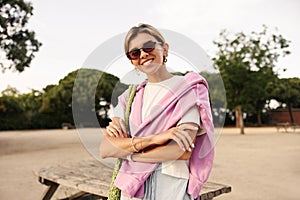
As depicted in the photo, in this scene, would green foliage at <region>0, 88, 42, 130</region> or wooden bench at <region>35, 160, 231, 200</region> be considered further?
green foliage at <region>0, 88, 42, 130</region>

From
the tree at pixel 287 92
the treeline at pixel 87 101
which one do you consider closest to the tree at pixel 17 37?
the treeline at pixel 87 101

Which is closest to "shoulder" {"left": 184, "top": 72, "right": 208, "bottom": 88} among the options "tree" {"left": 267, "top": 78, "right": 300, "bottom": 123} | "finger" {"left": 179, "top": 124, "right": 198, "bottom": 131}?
"finger" {"left": 179, "top": 124, "right": 198, "bottom": 131}

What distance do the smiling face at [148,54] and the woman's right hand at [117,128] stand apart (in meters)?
0.16

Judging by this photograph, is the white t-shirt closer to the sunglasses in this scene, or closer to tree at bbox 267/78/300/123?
the sunglasses

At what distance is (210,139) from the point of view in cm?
93

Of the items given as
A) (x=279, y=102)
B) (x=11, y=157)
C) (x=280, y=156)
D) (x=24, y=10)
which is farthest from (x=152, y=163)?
(x=279, y=102)

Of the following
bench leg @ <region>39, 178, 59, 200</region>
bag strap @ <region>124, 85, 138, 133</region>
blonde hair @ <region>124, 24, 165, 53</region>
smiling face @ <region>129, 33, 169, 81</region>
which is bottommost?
bench leg @ <region>39, 178, 59, 200</region>

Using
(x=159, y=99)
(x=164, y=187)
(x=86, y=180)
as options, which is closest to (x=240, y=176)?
(x=86, y=180)

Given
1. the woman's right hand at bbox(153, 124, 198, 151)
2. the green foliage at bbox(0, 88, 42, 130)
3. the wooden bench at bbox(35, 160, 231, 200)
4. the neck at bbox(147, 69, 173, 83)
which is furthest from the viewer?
the green foliage at bbox(0, 88, 42, 130)

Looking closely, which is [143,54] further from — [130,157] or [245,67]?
[245,67]

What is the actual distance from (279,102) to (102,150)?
29.3m

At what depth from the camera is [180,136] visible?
847mm

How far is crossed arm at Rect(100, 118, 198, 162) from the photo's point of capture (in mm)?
854

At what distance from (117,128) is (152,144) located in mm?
108
